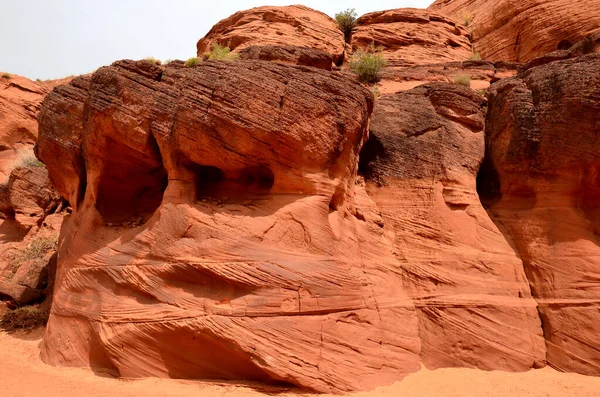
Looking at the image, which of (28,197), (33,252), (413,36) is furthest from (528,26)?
(28,197)

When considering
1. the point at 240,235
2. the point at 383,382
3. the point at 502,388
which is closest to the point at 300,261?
the point at 240,235

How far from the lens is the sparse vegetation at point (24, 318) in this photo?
884 centimetres

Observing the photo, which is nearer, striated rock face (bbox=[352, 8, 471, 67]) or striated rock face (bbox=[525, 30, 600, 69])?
striated rock face (bbox=[525, 30, 600, 69])

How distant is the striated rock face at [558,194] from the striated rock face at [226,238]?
237 cm

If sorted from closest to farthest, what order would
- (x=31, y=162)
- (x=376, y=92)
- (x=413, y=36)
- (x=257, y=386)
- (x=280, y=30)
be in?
(x=257, y=386) < (x=376, y=92) < (x=280, y=30) < (x=413, y=36) < (x=31, y=162)

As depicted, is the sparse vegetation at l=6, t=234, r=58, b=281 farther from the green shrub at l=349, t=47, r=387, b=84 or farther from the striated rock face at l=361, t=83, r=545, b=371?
the green shrub at l=349, t=47, r=387, b=84

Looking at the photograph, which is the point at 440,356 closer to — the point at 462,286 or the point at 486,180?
the point at 462,286

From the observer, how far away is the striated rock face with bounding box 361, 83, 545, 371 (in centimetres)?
688

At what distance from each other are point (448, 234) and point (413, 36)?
11.0 meters

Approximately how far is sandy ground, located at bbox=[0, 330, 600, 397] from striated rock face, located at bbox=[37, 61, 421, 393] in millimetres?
198

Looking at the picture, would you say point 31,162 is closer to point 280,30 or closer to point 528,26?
point 280,30

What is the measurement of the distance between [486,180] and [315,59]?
476 cm

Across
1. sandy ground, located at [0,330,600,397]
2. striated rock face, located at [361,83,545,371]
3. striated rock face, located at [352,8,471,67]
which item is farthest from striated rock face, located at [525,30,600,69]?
sandy ground, located at [0,330,600,397]

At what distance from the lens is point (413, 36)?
1627 cm
